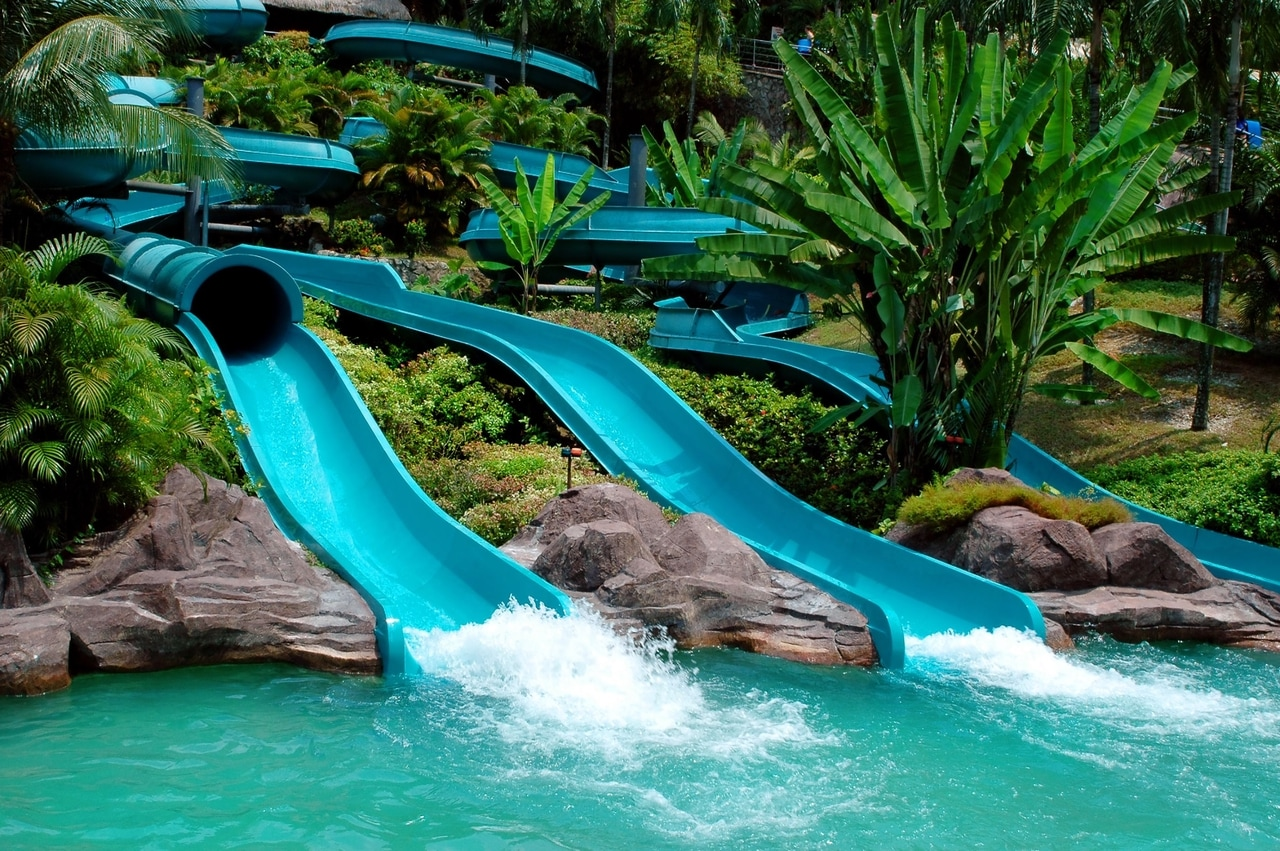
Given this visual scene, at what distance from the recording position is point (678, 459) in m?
15.4

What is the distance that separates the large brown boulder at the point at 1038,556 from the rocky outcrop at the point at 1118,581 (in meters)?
0.01

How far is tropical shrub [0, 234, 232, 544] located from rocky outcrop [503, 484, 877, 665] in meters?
3.67

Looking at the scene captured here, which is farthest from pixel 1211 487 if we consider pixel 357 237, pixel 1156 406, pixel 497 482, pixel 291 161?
pixel 357 237

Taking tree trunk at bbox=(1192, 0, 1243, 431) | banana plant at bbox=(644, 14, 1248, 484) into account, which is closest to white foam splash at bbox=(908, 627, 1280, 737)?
banana plant at bbox=(644, 14, 1248, 484)

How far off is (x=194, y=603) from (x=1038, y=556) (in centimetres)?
810

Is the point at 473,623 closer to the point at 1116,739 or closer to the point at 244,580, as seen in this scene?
the point at 244,580

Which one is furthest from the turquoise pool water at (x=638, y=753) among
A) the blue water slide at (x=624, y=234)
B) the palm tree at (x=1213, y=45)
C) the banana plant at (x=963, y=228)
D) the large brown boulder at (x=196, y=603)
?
the blue water slide at (x=624, y=234)

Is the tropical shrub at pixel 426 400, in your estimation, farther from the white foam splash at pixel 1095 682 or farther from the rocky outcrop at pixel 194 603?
the white foam splash at pixel 1095 682

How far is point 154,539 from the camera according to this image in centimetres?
1050

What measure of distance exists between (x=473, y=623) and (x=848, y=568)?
14.5 feet

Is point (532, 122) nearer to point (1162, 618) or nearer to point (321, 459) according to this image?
point (321, 459)

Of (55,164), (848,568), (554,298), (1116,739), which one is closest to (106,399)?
(848,568)

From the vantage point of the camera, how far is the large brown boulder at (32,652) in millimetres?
9055

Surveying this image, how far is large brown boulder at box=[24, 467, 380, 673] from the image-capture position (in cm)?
980
